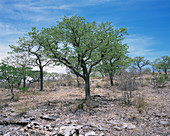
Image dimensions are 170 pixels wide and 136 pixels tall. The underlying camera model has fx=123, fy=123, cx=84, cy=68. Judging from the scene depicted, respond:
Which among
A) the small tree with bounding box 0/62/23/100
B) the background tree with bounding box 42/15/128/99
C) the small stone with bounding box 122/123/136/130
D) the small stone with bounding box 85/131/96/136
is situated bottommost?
the small stone with bounding box 122/123/136/130

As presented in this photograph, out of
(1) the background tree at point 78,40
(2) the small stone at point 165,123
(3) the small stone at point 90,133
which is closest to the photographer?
(3) the small stone at point 90,133

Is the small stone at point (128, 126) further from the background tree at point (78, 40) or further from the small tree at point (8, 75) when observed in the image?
the small tree at point (8, 75)

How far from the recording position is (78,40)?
457 inches

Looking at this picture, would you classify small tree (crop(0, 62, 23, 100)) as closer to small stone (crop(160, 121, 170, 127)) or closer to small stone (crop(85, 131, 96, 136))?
small stone (crop(85, 131, 96, 136))

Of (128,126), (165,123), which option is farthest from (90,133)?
(165,123)

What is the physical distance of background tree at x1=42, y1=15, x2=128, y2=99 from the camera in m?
10.9

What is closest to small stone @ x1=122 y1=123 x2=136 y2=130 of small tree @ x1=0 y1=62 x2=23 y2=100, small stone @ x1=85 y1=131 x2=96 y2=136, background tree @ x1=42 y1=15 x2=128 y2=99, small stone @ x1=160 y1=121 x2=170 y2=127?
small stone @ x1=160 y1=121 x2=170 y2=127

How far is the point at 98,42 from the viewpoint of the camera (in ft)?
35.4

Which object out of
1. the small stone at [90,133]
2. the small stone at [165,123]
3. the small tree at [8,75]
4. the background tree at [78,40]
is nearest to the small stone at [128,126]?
the small stone at [165,123]

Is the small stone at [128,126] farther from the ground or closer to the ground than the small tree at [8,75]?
closer to the ground

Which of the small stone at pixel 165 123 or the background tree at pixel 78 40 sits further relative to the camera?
the background tree at pixel 78 40

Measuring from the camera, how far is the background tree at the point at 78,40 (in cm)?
1089

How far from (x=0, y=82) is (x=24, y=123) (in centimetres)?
841

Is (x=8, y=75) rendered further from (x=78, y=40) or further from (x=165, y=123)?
(x=165, y=123)
